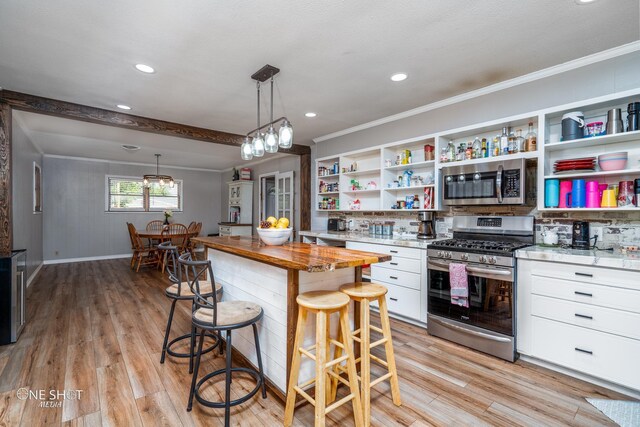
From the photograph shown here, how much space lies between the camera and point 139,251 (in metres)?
5.96

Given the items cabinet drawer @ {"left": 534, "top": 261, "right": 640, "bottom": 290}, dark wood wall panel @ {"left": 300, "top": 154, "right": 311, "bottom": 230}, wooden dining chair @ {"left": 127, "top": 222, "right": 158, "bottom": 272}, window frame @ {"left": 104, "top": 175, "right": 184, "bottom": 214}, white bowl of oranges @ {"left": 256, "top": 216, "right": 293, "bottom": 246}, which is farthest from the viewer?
window frame @ {"left": 104, "top": 175, "right": 184, "bottom": 214}

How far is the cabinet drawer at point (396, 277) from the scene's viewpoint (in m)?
3.12

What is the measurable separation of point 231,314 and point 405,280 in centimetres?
199

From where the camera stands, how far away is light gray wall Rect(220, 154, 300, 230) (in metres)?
6.01

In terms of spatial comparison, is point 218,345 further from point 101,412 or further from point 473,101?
point 473,101

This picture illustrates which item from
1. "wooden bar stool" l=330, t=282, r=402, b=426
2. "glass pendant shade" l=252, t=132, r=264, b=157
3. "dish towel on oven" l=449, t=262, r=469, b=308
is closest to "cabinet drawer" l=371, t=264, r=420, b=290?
"dish towel on oven" l=449, t=262, r=469, b=308

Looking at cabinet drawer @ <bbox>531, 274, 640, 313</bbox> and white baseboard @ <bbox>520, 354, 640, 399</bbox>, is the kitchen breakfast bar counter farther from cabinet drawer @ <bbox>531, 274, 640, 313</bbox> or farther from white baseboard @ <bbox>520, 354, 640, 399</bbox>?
white baseboard @ <bbox>520, 354, 640, 399</bbox>

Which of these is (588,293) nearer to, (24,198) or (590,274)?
(590,274)

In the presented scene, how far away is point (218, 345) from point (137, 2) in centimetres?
255

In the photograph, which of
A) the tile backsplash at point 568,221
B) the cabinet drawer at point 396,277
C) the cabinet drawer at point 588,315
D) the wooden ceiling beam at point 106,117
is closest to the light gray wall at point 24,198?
the wooden ceiling beam at point 106,117

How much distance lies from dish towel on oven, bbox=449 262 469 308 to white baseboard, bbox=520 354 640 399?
1.99 feet

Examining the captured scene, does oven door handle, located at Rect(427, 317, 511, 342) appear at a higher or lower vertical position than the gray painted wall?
lower

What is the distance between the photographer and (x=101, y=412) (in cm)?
181

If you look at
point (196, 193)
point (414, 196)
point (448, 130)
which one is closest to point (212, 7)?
point (448, 130)
